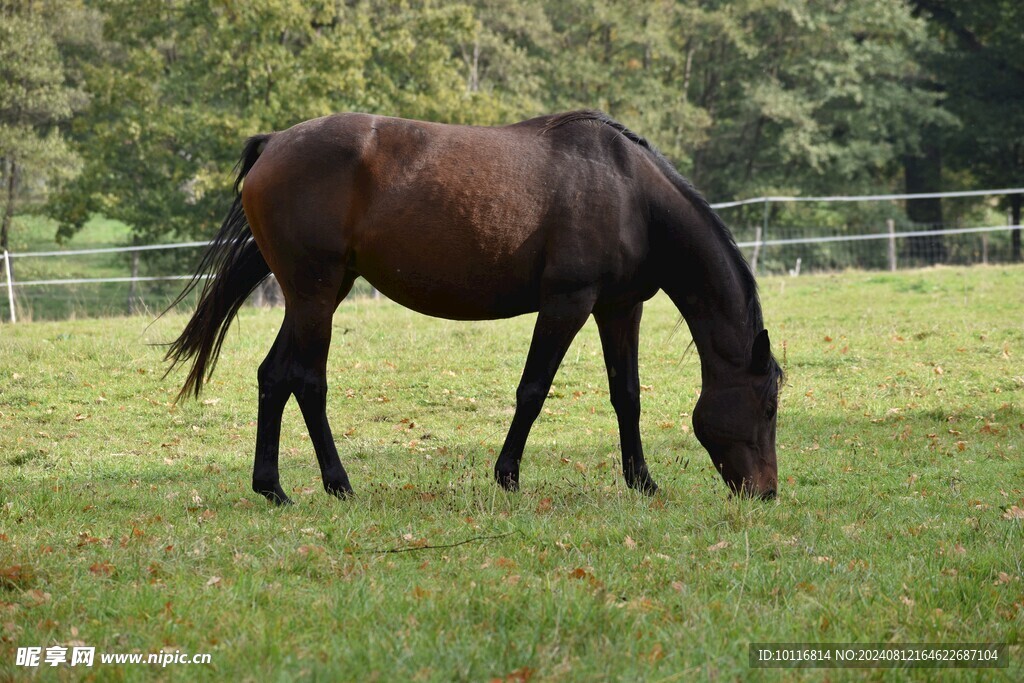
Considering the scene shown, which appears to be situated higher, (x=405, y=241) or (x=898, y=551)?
(x=405, y=241)

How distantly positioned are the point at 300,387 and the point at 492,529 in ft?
5.28

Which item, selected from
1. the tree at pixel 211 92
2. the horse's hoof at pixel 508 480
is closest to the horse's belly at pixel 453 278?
the horse's hoof at pixel 508 480

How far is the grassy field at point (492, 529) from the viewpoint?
333 centimetres

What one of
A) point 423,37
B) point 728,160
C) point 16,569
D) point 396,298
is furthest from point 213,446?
point 728,160

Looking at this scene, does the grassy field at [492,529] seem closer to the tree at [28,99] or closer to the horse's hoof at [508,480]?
the horse's hoof at [508,480]

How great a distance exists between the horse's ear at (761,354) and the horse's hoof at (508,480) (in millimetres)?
1487

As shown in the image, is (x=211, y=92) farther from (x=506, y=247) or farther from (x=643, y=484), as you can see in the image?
(x=643, y=484)

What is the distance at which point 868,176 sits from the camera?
33.6 metres

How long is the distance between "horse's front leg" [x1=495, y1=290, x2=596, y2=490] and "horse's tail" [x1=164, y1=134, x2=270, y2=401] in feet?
5.78

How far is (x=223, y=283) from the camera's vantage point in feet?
19.9

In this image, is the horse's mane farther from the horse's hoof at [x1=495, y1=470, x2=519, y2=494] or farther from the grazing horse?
the horse's hoof at [x1=495, y1=470, x2=519, y2=494]

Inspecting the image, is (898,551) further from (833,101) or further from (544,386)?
(833,101)

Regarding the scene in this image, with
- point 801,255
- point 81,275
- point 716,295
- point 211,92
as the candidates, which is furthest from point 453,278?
point 81,275

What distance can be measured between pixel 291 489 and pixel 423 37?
21.7m
